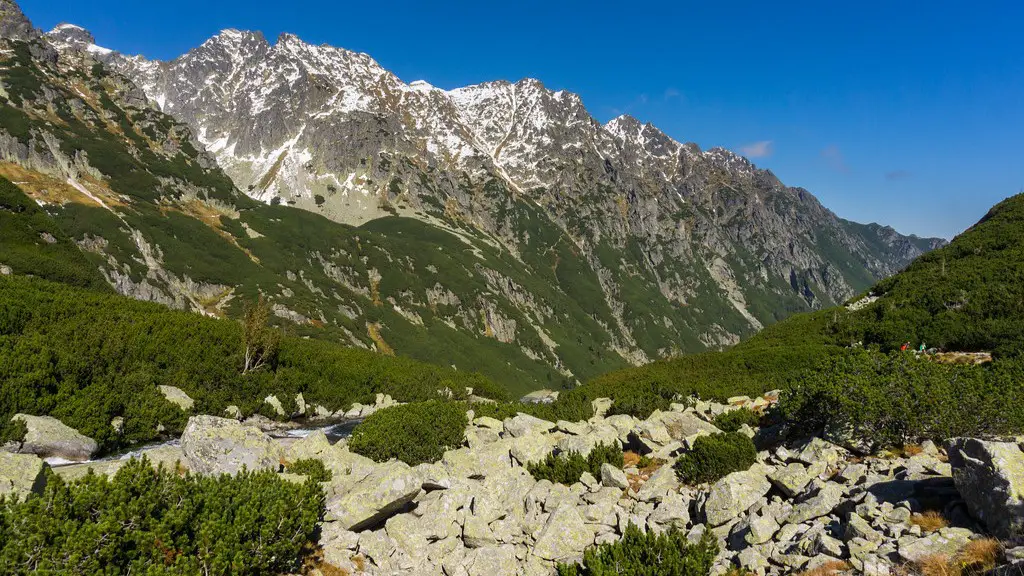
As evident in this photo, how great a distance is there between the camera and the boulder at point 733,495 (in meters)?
14.1

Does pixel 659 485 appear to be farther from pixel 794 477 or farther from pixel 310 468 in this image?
pixel 310 468

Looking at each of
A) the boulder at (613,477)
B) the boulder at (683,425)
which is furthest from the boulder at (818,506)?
the boulder at (683,425)

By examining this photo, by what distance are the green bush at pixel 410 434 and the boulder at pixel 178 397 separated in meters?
13.6

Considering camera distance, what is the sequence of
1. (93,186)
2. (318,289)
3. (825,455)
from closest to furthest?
1. (825,455)
2. (93,186)
3. (318,289)

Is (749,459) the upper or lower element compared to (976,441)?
lower

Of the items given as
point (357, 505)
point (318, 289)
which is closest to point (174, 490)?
point (357, 505)

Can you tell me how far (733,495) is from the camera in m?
14.5

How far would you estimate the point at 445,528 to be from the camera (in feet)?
50.0

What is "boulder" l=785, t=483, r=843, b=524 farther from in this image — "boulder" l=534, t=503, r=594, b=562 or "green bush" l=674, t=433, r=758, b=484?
"boulder" l=534, t=503, r=594, b=562

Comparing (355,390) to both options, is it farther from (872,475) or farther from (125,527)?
(872,475)

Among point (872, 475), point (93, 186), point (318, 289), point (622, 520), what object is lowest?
point (622, 520)

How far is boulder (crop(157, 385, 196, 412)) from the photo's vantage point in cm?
3077

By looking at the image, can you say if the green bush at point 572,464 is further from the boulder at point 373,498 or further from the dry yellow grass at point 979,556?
the dry yellow grass at point 979,556

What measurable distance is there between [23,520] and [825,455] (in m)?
21.0
